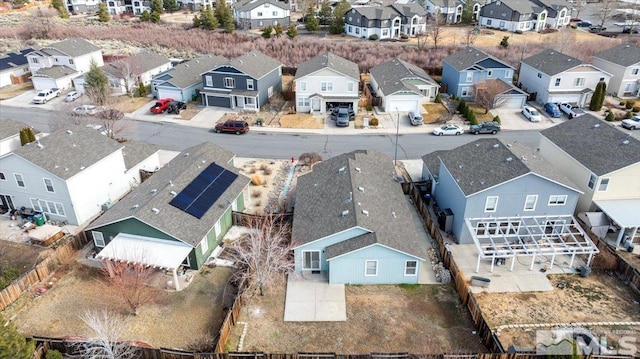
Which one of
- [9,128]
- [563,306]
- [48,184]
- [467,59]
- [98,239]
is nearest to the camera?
[563,306]

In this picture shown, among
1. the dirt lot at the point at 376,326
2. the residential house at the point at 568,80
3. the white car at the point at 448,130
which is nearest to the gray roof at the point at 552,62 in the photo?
the residential house at the point at 568,80

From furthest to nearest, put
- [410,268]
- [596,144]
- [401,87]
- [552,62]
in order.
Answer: [552,62]
[401,87]
[596,144]
[410,268]

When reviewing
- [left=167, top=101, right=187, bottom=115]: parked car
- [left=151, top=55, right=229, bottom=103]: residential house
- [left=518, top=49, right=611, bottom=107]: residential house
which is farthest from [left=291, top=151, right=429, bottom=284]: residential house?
[left=518, top=49, right=611, bottom=107]: residential house

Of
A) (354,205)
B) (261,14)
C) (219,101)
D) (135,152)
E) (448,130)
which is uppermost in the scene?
(261,14)

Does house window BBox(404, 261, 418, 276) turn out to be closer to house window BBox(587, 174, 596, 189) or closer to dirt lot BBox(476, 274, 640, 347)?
dirt lot BBox(476, 274, 640, 347)

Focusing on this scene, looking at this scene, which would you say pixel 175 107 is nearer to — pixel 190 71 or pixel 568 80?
pixel 190 71

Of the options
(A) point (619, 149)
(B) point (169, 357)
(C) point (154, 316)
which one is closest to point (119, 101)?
(C) point (154, 316)

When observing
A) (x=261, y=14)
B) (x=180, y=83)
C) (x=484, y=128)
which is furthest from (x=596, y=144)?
(x=261, y=14)
